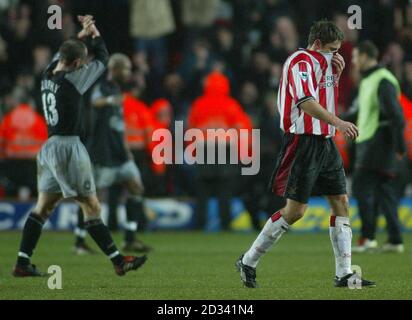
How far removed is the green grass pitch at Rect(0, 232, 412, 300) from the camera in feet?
27.9

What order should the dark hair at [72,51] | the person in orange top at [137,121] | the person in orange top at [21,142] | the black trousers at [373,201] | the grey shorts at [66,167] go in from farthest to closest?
the person in orange top at [21,142] < the person in orange top at [137,121] < the black trousers at [373,201] < the grey shorts at [66,167] < the dark hair at [72,51]

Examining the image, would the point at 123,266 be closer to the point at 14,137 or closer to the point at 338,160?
the point at 338,160

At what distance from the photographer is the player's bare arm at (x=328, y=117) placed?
8227 mm

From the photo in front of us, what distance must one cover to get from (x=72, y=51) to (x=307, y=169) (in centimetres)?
244

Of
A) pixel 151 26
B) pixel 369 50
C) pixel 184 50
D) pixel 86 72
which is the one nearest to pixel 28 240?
pixel 86 72

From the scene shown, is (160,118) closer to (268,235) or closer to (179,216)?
(179,216)

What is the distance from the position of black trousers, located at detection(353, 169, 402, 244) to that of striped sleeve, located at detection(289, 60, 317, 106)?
453cm

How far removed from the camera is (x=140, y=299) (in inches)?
320

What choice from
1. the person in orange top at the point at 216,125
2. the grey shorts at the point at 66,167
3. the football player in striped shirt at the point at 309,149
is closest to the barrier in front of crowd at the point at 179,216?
the person in orange top at the point at 216,125

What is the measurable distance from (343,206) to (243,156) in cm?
818

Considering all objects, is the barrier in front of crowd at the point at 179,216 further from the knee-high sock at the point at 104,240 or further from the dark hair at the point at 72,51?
the dark hair at the point at 72,51

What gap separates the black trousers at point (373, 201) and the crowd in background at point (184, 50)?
4.14 meters

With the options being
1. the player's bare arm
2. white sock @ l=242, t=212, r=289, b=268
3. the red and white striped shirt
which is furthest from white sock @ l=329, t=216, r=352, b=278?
the player's bare arm
